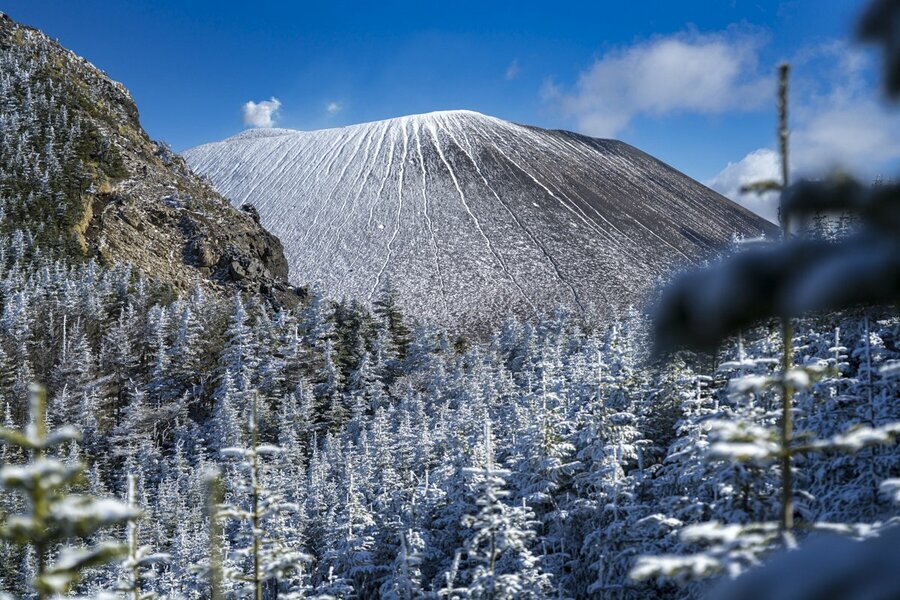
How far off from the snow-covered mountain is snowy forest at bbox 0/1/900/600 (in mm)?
13312

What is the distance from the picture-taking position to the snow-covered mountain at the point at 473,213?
285 ft

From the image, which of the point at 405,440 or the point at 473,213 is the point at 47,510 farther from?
the point at 473,213

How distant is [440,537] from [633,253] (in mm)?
79573

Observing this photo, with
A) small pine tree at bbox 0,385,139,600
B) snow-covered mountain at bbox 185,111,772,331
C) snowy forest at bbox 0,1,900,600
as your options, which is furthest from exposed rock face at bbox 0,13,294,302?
small pine tree at bbox 0,385,139,600

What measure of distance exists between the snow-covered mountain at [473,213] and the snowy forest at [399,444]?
13312 mm

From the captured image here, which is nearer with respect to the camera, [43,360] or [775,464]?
[775,464]

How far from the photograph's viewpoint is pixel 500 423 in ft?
100

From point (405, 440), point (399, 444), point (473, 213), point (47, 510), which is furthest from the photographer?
point (473, 213)

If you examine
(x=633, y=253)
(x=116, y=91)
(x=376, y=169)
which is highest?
(x=116, y=91)

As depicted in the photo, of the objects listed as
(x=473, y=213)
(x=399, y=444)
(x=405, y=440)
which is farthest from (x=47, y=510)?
(x=473, y=213)

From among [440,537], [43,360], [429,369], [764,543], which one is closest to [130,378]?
[43,360]

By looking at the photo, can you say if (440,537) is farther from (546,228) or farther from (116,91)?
(116,91)

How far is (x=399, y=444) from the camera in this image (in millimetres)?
31547

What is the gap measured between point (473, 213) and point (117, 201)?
55.6 m
